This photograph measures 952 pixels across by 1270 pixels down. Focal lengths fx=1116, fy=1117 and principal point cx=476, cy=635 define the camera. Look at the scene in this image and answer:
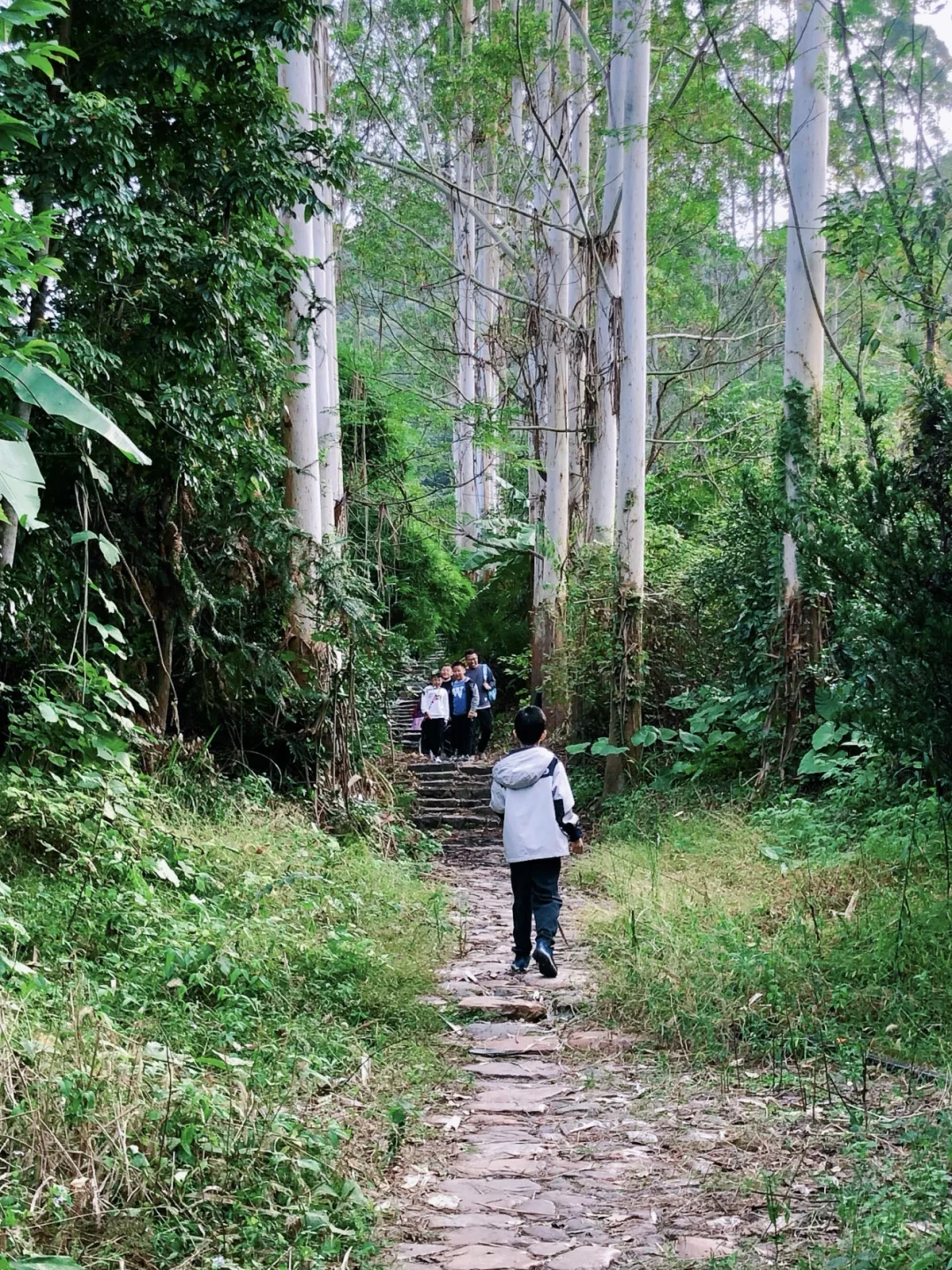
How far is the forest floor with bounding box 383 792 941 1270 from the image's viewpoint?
3553mm

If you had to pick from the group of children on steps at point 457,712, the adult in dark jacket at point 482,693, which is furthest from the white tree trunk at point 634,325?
the adult in dark jacket at point 482,693

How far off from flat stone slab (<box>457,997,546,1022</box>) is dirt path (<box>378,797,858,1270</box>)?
0.8 inches

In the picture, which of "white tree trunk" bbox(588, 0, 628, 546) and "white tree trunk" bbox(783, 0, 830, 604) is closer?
"white tree trunk" bbox(783, 0, 830, 604)

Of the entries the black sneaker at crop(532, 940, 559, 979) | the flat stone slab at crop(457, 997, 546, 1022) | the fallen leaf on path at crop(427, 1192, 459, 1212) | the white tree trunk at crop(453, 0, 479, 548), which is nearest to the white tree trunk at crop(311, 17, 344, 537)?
the black sneaker at crop(532, 940, 559, 979)

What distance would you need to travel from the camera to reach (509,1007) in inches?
252

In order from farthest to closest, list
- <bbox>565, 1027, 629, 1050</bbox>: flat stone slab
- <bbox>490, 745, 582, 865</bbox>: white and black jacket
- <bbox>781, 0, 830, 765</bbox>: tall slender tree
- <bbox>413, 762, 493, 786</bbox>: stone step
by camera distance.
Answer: <bbox>413, 762, 493, 786</bbox>: stone step
<bbox>781, 0, 830, 765</bbox>: tall slender tree
<bbox>490, 745, 582, 865</bbox>: white and black jacket
<bbox>565, 1027, 629, 1050</bbox>: flat stone slab

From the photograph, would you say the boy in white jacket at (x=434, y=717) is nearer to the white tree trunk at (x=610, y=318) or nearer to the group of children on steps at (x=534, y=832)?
the white tree trunk at (x=610, y=318)

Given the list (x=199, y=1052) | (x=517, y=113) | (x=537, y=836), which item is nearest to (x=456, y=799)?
(x=537, y=836)

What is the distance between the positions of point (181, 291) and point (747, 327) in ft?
87.0

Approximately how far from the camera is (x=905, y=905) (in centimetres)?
609

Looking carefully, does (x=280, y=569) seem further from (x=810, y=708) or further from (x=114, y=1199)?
(x=114, y=1199)

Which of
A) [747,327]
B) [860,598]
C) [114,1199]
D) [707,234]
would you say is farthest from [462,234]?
[114,1199]

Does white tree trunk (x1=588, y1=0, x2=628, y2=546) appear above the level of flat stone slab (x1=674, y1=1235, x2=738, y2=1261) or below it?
above

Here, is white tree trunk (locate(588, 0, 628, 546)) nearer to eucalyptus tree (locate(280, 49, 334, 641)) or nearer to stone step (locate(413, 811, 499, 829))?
eucalyptus tree (locate(280, 49, 334, 641))
